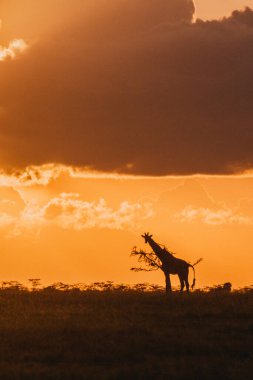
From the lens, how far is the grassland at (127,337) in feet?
52.5

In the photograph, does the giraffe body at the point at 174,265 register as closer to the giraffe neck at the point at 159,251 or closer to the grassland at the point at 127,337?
the giraffe neck at the point at 159,251

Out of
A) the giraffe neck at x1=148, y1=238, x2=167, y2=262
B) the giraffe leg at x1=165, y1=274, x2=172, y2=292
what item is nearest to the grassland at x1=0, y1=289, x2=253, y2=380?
the giraffe leg at x1=165, y1=274, x2=172, y2=292

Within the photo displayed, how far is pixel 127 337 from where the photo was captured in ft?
64.0

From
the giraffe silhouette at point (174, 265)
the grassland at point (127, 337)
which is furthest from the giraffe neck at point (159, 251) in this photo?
the grassland at point (127, 337)

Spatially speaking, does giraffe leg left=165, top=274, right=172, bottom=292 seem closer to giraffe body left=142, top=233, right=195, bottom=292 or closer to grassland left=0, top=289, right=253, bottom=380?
giraffe body left=142, top=233, right=195, bottom=292

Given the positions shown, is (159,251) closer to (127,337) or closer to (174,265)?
(174,265)

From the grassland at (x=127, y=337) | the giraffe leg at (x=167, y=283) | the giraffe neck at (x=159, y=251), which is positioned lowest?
the grassland at (x=127, y=337)

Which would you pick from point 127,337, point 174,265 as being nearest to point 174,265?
point 174,265

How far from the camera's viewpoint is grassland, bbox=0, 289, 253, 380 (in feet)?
52.5

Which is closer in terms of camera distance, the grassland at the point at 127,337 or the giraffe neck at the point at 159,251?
the grassland at the point at 127,337

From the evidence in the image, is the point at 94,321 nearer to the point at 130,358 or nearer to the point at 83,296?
the point at 130,358

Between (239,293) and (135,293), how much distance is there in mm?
4092

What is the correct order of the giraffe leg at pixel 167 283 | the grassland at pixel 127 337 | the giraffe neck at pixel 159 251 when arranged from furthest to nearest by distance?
the giraffe neck at pixel 159 251, the giraffe leg at pixel 167 283, the grassland at pixel 127 337

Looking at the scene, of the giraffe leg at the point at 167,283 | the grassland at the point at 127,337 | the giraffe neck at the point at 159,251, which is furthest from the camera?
the giraffe neck at the point at 159,251
